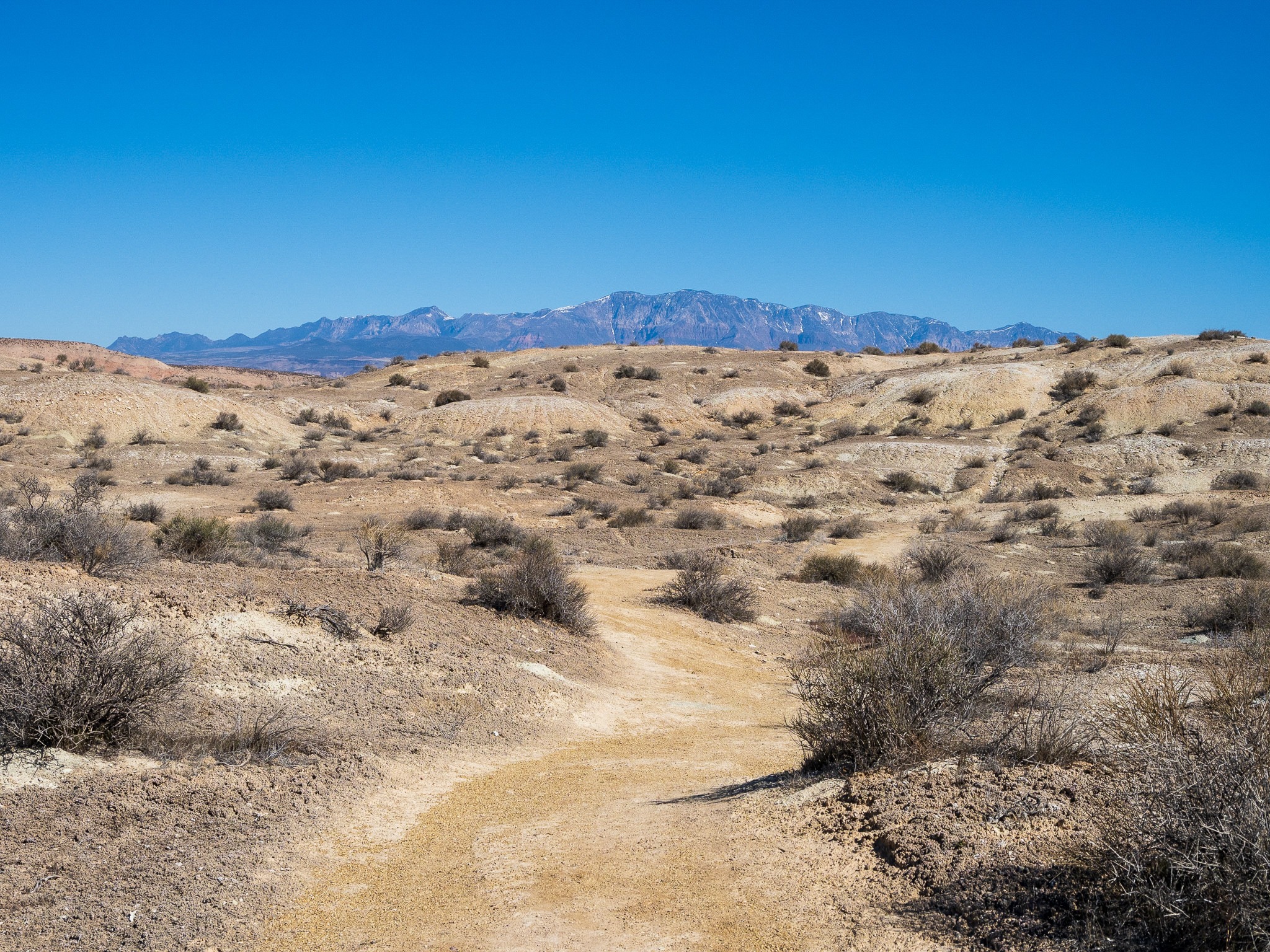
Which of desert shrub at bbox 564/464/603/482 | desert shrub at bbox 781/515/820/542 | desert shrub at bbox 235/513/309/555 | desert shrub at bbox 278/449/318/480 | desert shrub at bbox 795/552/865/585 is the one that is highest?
desert shrub at bbox 278/449/318/480

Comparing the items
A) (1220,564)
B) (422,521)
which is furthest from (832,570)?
(422,521)

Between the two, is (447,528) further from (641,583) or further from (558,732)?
(558,732)

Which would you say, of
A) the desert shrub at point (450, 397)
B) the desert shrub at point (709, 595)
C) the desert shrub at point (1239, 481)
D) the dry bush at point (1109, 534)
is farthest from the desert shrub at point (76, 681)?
the desert shrub at point (450, 397)

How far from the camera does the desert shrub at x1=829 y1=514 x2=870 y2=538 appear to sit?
24812 mm

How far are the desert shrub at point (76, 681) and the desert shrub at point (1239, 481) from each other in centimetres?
3383

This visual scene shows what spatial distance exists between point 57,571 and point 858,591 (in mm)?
13552

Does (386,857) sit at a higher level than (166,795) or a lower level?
lower

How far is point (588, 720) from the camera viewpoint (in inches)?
408

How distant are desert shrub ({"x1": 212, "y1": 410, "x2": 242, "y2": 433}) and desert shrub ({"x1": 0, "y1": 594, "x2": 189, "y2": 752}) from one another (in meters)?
34.1

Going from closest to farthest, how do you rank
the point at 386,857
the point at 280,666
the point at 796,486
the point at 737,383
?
1. the point at 386,857
2. the point at 280,666
3. the point at 796,486
4. the point at 737,383

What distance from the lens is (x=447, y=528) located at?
914 inches

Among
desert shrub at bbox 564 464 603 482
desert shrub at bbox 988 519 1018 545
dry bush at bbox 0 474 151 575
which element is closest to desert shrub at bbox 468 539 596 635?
dry bush at bbox 0 474 151 575

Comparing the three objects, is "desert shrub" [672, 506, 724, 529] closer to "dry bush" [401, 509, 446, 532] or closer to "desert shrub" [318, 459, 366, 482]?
"dry bush" [401, 509, 446, 532]

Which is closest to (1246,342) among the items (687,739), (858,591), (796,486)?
(796,486)
